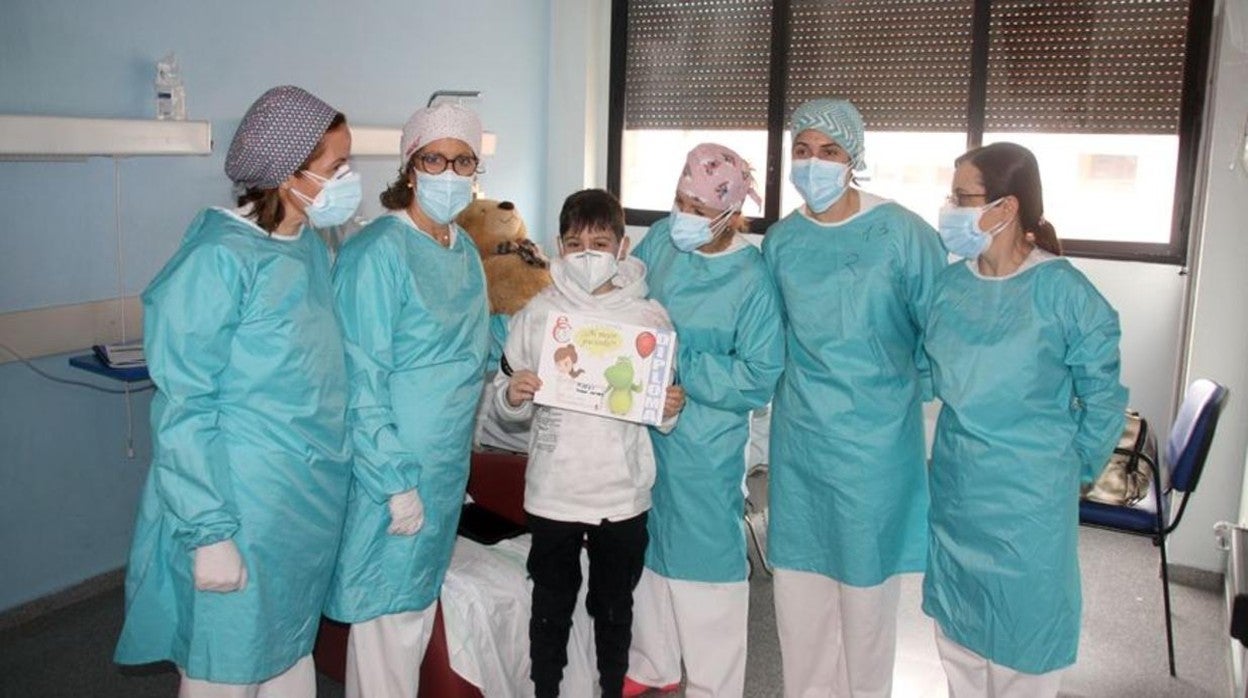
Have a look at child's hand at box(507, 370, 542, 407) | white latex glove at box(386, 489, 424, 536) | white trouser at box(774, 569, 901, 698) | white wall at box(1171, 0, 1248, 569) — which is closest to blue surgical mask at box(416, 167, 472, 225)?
child's hand at box(507, 370, 542, 407)

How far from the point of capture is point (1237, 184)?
3.74 m

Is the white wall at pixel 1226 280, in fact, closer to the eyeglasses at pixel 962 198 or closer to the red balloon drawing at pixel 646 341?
the eyeglasses at pixel 962 198

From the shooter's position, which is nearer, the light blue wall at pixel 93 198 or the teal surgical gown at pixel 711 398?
the teal surgical gown at pixel 711 398

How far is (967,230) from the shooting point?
90.2 inches

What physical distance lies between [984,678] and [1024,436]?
596 millimetres

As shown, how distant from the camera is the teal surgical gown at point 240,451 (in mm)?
1862

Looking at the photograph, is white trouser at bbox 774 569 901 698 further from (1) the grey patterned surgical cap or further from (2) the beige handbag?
(1) the grey patterned surgical cap

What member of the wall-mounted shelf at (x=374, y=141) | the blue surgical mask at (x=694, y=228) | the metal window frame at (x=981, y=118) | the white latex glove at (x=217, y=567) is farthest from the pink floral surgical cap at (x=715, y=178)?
the metal window frame at (x=981, y=118)

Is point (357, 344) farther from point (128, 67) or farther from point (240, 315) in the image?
point (128, 67)

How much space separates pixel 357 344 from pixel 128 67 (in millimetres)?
1925

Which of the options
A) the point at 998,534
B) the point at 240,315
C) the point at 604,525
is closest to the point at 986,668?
the point at 998,534

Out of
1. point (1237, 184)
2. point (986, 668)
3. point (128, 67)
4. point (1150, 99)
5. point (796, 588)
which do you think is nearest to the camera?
point (986, 668)

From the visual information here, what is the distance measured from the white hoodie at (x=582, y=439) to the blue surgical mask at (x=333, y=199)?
0.53 m

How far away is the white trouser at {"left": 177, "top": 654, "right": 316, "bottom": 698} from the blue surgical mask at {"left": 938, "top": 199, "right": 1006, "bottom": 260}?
5.35 ft
